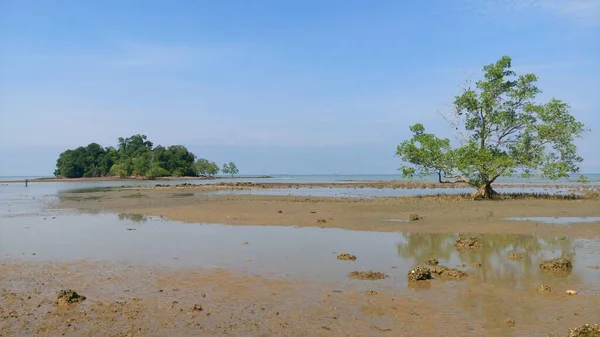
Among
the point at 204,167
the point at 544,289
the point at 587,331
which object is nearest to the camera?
the point at 587,331

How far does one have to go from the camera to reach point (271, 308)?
26.2 feet

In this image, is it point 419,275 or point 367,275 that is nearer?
point 419,275

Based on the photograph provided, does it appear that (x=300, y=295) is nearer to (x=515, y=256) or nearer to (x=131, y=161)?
(x=515, y=256)

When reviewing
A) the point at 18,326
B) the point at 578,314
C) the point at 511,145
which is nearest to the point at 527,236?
the point at 578,314

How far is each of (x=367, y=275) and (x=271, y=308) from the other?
2.92 m

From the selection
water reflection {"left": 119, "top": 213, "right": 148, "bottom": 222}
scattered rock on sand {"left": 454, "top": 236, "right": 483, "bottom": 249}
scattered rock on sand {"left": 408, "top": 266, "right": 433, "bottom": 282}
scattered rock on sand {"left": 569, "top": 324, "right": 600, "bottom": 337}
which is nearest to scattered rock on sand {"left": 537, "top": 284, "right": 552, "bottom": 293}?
scattered rock on sand {"left": 408, "top": 266, "right": 433, "bottom": 282}

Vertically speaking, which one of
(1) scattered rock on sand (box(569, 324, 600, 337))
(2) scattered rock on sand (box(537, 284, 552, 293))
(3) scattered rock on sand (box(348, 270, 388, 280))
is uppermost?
(1) scattered rock on sand (box(569, 324, 600, 337))

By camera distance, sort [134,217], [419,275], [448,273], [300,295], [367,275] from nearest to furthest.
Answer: [300,295] → [419,275] → [448,273] → [367,275] → [134,217]

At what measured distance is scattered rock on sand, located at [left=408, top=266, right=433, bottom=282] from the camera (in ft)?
31.8

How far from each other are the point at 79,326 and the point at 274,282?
13.1 ft

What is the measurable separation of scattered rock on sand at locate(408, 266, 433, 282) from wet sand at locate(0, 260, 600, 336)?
372mm

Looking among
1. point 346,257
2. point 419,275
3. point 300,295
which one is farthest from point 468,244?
point 300,295

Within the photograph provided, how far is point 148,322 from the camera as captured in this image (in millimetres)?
7242

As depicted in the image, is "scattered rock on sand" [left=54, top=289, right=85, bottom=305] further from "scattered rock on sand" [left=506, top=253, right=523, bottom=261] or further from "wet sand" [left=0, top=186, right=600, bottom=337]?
"scattered rock on sand" [left=506, top=253, right=523, bottom=261]
